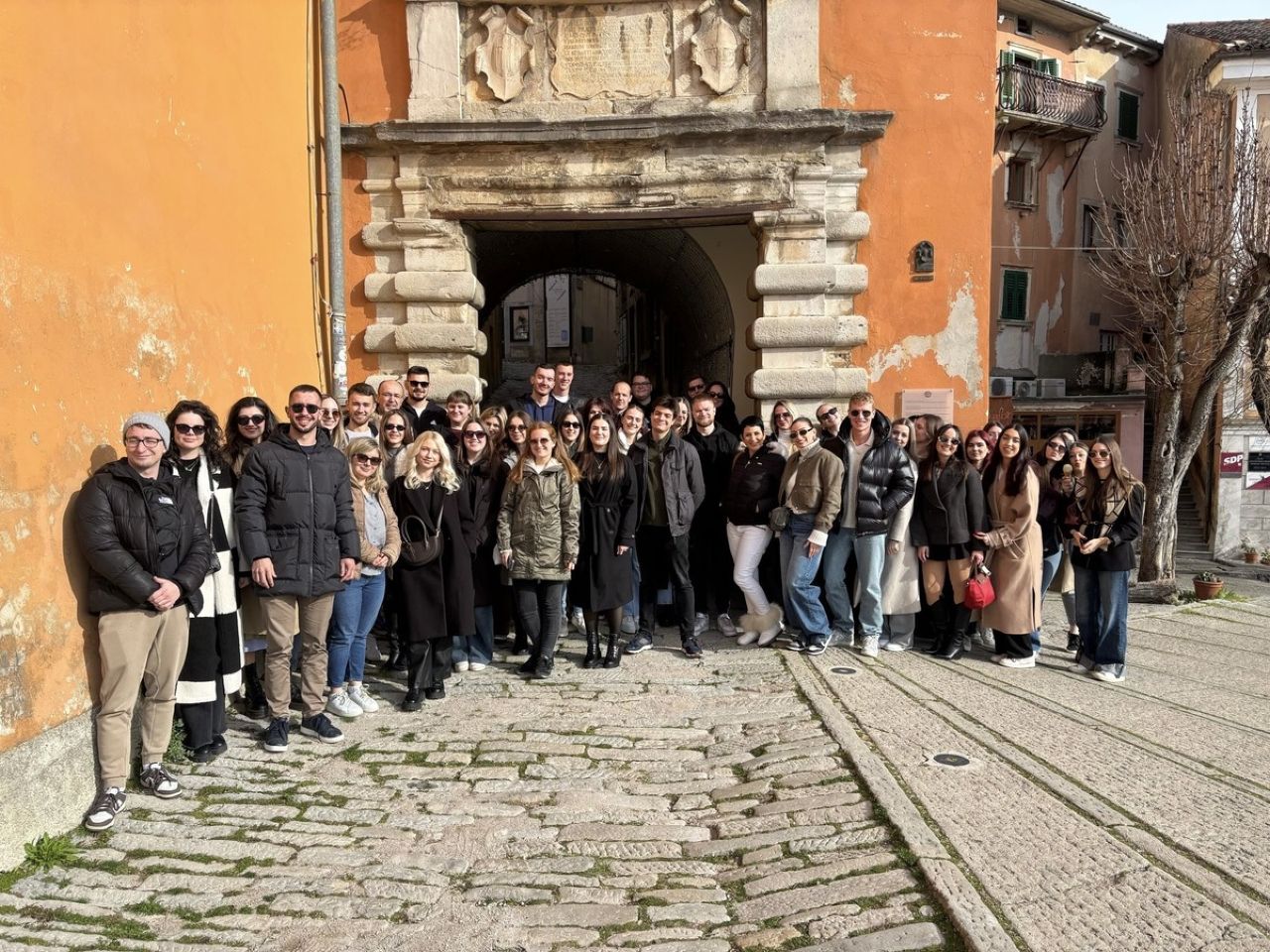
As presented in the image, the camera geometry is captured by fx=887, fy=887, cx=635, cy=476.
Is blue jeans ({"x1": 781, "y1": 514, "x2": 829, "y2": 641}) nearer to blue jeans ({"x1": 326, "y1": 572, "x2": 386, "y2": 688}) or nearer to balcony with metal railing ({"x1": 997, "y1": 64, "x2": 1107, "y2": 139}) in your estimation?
blue jeans ({"x1": 326, "y1": 572, "x2": 386, "y2": 688})

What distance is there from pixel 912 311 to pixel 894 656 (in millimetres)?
3593

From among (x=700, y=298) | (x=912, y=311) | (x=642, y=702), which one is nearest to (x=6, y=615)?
(x=642, y=702)

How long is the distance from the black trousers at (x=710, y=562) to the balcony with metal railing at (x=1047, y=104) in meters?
18.1

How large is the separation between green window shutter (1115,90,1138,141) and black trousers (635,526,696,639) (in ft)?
73.2

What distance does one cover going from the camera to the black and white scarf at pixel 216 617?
464 centimetres

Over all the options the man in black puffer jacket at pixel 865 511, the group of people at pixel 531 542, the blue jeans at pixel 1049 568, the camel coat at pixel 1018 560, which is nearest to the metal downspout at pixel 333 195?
the group of people at pixel 531 542

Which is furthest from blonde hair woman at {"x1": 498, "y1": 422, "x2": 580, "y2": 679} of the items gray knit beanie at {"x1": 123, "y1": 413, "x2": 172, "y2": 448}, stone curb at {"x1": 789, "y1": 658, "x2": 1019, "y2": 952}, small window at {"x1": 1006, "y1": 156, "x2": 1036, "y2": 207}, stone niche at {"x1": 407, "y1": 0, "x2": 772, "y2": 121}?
small window at {"x1": 1006, "y1": 156, "x2": 1036, "y2": 207}

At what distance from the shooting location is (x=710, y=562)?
291 inches

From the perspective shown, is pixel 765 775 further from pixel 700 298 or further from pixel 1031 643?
pixel 700 298

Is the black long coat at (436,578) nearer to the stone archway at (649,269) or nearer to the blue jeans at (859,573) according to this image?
the blue jeans at (859,573)

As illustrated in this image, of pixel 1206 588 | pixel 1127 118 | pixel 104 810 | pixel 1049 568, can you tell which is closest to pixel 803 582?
pixel 1049 568

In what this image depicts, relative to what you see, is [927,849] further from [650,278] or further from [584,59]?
[650,278]

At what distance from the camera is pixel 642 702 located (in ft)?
18.6

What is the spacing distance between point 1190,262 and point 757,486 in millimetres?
7711
